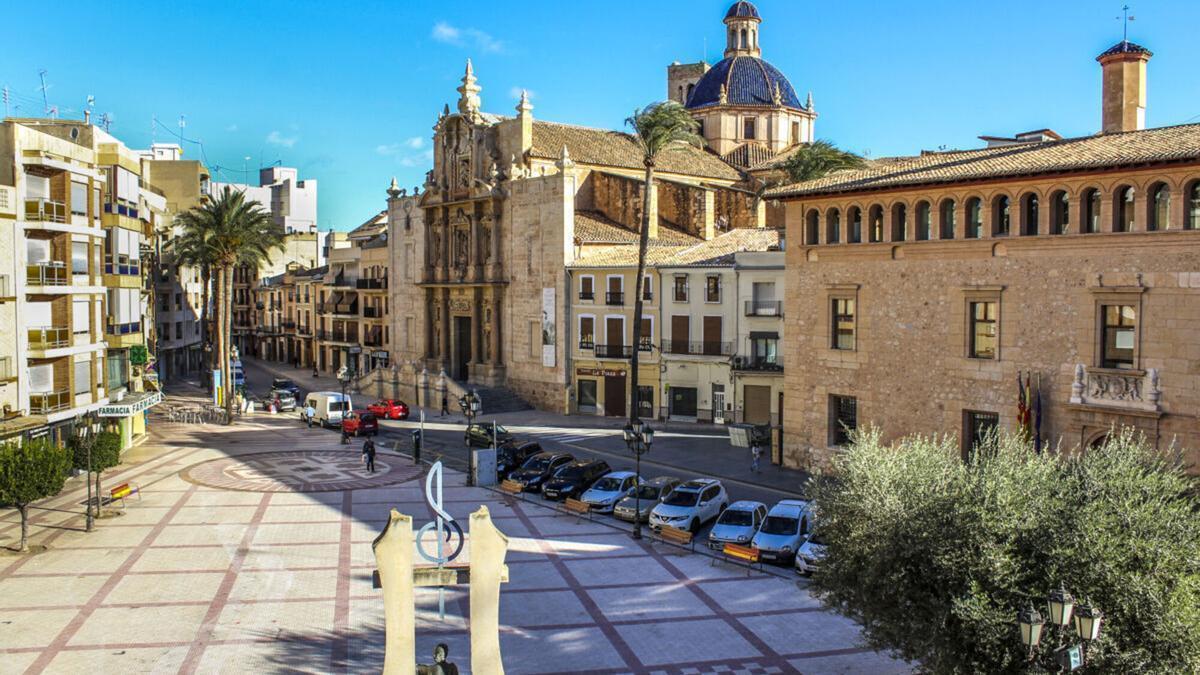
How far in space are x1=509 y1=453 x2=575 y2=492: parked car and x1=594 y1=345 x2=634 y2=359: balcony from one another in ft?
52.4

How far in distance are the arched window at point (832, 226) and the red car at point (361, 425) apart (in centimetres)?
2428

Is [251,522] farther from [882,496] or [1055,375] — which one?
[1055,375]

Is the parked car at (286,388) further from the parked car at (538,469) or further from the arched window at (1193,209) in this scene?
the arched window at (1193,209)

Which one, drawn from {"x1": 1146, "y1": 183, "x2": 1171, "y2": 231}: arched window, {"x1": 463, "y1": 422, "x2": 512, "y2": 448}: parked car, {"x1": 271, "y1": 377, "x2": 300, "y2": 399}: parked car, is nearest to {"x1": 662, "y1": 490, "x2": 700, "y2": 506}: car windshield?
{"x1": 463, "y1": 422, "x2": 512, "y2": 448}: parked car

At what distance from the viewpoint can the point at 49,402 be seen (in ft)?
113

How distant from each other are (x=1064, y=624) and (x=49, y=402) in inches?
1285

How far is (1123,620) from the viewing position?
13.3 meters

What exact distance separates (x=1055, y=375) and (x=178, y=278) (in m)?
62.0

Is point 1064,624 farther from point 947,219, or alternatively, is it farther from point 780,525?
point 947,219

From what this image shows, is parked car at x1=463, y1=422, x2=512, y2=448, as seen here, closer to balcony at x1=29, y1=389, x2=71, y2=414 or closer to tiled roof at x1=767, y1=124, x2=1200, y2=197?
balcony at x1=29, y1=389, x2=71, y2=414

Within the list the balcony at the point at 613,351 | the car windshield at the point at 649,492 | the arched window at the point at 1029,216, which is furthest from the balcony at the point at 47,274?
the arched window at the point at 1029,216

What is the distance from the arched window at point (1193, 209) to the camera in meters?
25.5

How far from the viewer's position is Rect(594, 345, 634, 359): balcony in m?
53.1

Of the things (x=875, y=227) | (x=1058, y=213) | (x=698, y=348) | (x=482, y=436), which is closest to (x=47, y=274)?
(x=482, y=436)
